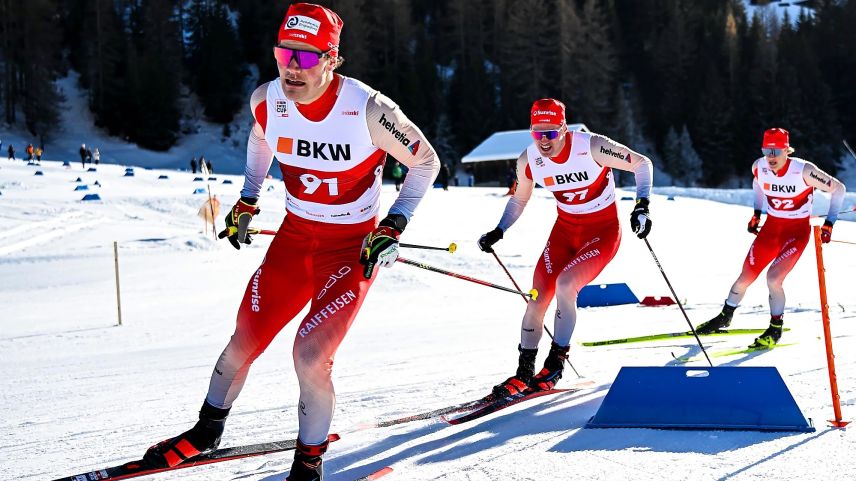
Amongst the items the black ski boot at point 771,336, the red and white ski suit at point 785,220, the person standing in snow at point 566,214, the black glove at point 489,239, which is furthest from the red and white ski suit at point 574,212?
the red and white ski suit at point 785,220

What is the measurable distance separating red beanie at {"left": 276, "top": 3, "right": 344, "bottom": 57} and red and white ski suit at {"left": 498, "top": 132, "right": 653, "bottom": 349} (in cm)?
282

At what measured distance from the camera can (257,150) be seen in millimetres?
4336

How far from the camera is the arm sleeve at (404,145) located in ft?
12.6

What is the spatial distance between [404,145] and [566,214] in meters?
2.84

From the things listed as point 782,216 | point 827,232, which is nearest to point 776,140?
point 782,216

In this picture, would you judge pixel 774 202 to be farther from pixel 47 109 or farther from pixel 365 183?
pixel 47 109

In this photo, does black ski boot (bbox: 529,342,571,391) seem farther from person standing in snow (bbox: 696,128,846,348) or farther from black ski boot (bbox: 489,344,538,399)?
person standing in snow (bbox: 696,128,846,348)

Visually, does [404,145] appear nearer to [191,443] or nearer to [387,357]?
[191,443]

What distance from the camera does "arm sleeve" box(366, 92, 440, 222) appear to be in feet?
12.6

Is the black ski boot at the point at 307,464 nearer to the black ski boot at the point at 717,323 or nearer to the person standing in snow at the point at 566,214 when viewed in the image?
the person standing in snow at the point at 566,214

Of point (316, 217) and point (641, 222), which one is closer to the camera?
point (316, 217)

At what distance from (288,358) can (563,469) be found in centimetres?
470

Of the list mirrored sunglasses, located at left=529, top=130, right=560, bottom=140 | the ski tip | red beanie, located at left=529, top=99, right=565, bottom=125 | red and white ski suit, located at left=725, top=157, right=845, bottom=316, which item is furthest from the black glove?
red and white ski suit, located at left=725, top=157, right=845, bottom=316

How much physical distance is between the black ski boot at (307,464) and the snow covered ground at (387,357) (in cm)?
42
